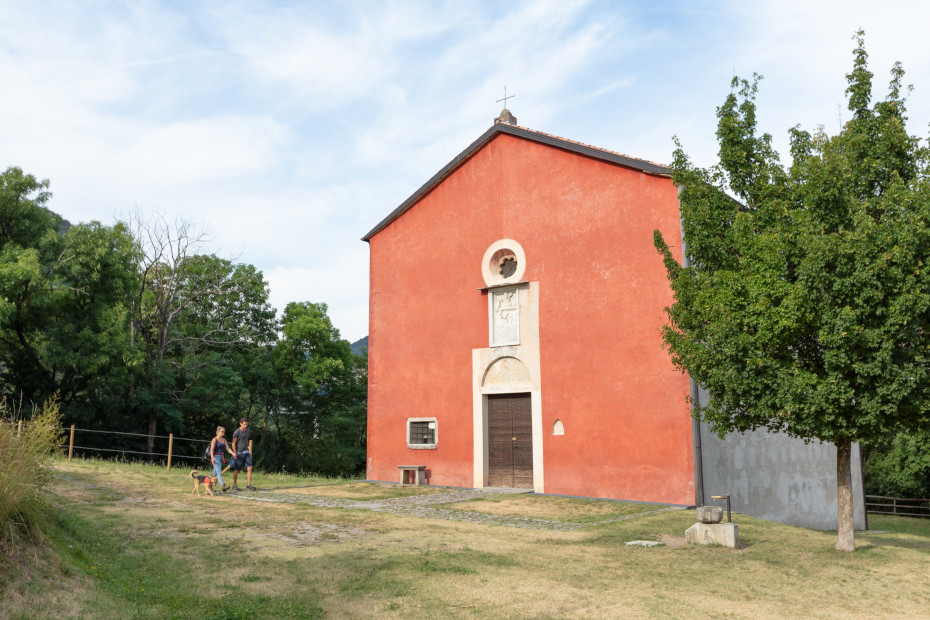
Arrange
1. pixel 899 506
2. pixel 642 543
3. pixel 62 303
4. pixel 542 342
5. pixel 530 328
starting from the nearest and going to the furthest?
pixel 642 543 < pixel 542 342 < pixel 530 328 < pixel 62 303 < pixel 899 506

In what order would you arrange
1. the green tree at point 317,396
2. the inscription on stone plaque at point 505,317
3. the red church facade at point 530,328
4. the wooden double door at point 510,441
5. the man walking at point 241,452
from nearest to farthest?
1. the man walking at point 241,452
2. the red church facade at point 530,328
3. the wooden double door at point 510,441
4. the inscription on stone plaque at point 505,317
5. the green tree at point 317,396

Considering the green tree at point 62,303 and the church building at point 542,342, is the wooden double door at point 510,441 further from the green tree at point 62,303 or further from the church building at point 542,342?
the green tree at point 62,303

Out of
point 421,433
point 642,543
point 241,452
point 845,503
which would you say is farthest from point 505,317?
point 845,503

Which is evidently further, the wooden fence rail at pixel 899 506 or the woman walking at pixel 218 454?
the wooden fence rail at pixel 899 506

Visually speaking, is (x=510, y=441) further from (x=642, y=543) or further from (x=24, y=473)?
(x=24, y=473)

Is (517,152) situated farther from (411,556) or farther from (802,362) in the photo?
(411,556)

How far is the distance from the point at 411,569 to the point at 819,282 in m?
6.10

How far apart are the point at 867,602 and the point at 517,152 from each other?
44.9 feet

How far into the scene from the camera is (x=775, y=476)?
14.7 m

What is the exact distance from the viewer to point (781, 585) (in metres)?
7.19

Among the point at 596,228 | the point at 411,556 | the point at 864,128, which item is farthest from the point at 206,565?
the point at 596,228

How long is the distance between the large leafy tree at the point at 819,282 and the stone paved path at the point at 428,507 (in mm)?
3307

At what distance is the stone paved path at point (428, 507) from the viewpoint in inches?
450

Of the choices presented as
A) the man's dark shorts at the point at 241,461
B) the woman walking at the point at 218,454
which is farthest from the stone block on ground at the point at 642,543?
the man's dark shorts at the point at 241,461
